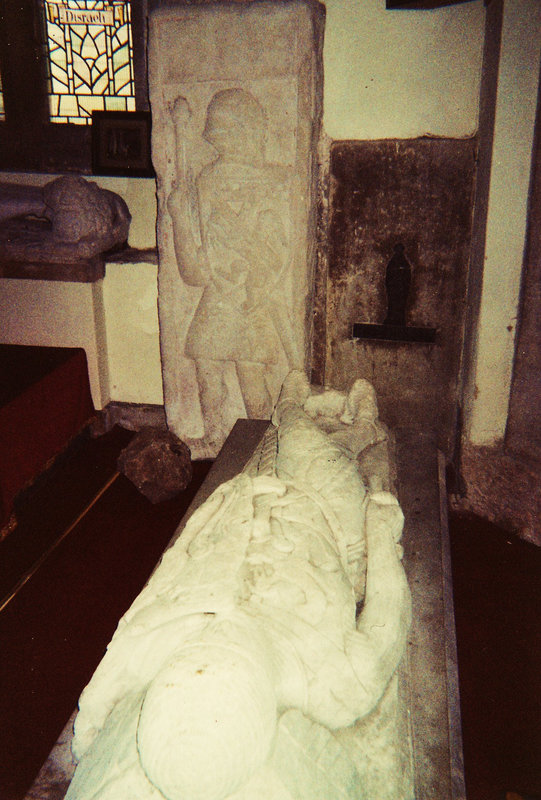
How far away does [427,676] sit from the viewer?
2121mm

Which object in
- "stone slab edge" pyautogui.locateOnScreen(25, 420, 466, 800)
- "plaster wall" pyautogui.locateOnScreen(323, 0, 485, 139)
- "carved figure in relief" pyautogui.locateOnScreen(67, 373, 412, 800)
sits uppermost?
"plaster wall" pyautogui.locateOnScreen(323, 0, 485, 139)

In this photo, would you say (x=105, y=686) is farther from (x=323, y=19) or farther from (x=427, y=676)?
(x=323, y=19)

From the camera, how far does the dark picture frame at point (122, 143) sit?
442cm

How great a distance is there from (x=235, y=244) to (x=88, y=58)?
237 centimetres

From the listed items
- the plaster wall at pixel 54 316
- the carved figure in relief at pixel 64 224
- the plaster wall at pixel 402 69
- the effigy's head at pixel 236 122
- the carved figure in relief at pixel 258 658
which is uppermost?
the plaster wall at pixel 402 69

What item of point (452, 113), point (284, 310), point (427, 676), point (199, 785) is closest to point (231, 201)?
point (284, 310)

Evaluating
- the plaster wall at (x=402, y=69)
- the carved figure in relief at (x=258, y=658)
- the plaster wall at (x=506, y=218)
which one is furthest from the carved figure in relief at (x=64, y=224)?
the carved figure in relief at (x=258, y=658)

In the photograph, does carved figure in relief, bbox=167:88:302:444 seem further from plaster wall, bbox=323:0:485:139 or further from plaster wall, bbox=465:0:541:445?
plaster wall, bbox=465:0:541:445

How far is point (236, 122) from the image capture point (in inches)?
137

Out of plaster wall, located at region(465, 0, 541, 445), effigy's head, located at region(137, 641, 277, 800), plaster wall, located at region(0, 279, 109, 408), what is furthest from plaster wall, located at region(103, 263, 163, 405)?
effigy's head, located at region(137, 641, 277, 800)

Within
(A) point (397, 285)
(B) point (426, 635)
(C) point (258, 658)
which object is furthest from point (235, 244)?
(C) point (258, 658)

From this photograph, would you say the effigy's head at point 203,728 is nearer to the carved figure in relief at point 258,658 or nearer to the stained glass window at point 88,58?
the carved figure in relief at point 258,658

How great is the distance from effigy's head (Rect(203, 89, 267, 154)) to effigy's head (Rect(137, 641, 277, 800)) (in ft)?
9.82

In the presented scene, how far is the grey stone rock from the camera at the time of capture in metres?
3.77
